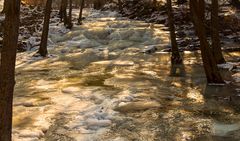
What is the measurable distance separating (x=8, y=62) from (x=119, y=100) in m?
6.88

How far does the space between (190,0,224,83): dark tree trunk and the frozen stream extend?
20.8 inches

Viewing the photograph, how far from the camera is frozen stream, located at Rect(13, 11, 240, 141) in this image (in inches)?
348

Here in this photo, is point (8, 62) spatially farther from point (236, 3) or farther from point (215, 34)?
point (236, 3)

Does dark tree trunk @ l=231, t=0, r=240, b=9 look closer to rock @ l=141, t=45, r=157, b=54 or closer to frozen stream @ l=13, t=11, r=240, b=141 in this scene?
rock @ l=141, t=45, r=157, b=54

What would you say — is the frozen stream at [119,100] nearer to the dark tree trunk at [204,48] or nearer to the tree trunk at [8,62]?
the dark tree trunk at [204,48]

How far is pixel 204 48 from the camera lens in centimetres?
1330

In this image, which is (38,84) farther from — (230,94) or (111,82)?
(230,94)

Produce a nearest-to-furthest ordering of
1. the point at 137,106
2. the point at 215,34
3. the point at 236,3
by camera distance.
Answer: the point at 137,106, the point at 215,34, the point at 236,3

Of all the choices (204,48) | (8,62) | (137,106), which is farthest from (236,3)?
(8,62)

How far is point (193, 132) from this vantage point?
880 cm

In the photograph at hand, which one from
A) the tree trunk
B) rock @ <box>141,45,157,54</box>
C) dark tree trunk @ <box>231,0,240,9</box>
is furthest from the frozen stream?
dark tree trunk @ <box>231,0,240,9</box>

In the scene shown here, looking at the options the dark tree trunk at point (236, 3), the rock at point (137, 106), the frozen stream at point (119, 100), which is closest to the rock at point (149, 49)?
the frozen stream at point (119, 100)

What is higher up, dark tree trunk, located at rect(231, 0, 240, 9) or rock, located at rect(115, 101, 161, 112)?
dark tree trunk, located at rect(231, 0, 240, 9)

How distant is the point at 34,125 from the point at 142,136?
2467mm
